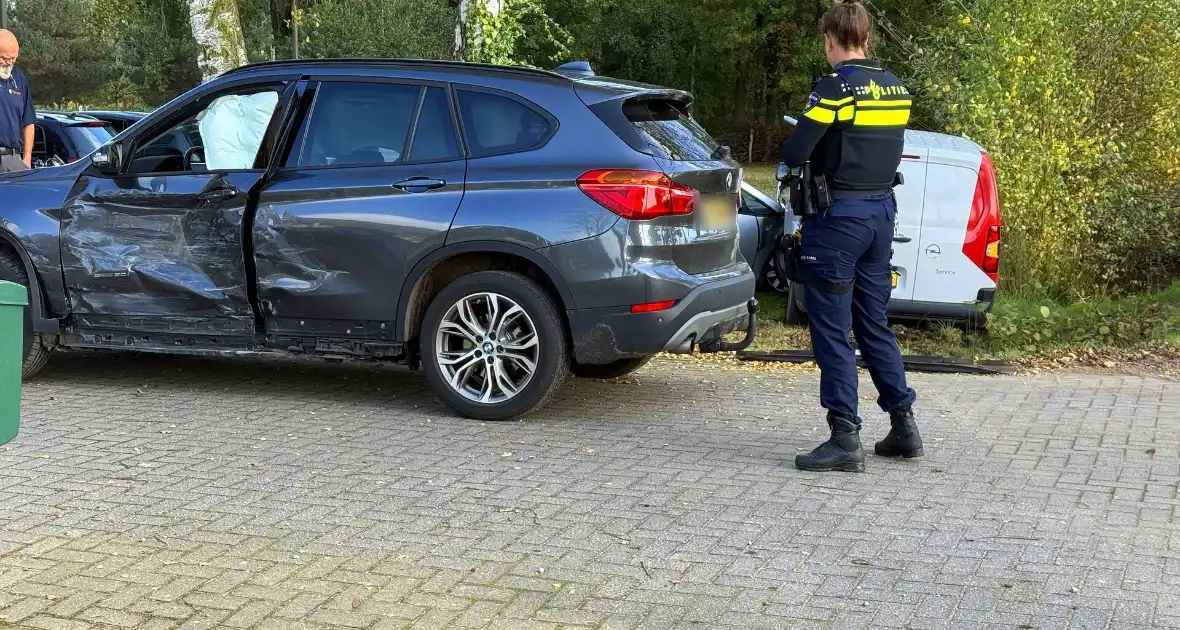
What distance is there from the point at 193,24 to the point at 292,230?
28.7 ft

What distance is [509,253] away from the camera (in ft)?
22.1

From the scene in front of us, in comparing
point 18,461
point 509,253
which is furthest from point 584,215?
point 18,461

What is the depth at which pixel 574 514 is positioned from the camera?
5246 millimetres

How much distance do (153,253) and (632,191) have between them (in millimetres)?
2849

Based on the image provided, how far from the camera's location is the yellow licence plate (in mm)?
6859

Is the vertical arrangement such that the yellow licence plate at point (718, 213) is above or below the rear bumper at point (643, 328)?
above

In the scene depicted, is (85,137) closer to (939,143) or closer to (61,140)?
(61,140)

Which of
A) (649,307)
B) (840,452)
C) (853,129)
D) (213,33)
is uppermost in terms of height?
(213,33)

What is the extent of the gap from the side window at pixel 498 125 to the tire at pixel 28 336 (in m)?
2.84

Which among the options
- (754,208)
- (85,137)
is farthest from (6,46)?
(754,208)

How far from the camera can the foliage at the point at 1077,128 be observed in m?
12.0

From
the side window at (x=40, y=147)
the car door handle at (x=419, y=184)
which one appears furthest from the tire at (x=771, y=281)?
the side window at (x=40, y=147)

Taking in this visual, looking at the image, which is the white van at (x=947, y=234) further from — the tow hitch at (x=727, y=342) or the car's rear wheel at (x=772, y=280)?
the tow hitch at (x=727, y=342)

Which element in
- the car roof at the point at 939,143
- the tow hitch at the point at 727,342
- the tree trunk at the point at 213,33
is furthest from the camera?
the tree trunk at the point at 213,33
